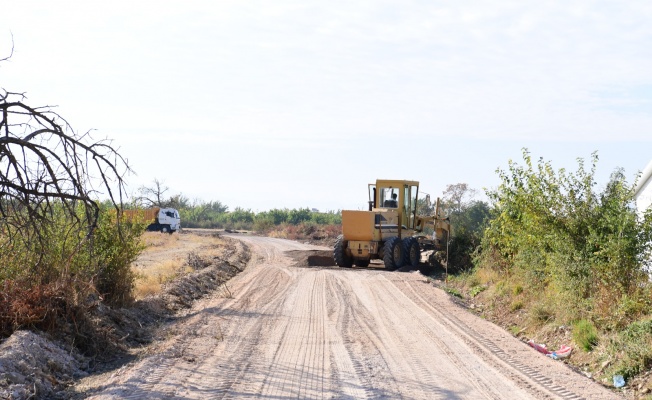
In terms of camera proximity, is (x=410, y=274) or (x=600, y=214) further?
(x=410, y=274)

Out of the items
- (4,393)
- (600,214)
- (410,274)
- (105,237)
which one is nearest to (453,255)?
(410,274)

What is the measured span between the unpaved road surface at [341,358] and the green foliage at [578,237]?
5.83 feet

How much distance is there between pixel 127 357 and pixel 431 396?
5.50 meters

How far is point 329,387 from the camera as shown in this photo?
9.29m

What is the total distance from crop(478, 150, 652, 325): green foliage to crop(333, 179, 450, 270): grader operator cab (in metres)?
11.4

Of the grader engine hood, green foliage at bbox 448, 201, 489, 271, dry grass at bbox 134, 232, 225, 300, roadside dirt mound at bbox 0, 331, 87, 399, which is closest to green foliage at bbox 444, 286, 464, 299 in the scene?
green foliage at bbox 448, 201, 489, 271

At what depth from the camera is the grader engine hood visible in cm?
3056

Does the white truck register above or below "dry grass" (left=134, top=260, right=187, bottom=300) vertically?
above

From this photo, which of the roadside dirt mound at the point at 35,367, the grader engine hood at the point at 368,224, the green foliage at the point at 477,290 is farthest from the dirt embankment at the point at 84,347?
the grader engine hood at the point at 368,224

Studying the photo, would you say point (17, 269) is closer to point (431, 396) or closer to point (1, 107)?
point (1, 107)

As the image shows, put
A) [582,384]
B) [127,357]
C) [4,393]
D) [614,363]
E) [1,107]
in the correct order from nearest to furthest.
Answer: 1. [1,107]
2. [4,393]
3. [582,384]
4. [614,363]
5. [127,357]

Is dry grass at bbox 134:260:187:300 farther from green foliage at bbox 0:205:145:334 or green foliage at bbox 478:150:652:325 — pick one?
green foliage at bbox 478:150:652:325

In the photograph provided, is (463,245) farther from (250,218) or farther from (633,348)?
(250,218)

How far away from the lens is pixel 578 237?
49.8ft
